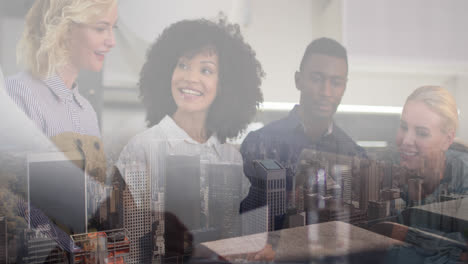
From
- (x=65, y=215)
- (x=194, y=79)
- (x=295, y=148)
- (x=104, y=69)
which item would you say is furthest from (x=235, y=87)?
(x=65, y=215)

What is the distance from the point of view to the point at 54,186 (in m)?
2.11

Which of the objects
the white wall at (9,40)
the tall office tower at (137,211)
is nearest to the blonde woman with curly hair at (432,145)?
the tall office tower at (137,211)

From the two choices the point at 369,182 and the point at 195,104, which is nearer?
the point at 195,104

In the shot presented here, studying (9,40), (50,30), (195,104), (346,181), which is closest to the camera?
(9,40)

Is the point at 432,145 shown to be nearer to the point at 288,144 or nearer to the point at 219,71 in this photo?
the point at 288,144

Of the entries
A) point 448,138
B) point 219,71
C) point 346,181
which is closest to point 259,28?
point 219,71

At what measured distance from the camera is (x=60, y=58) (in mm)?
2127

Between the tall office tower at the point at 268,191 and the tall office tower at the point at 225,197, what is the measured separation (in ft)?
0.34

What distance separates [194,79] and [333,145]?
1.31m

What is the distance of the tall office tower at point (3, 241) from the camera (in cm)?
204

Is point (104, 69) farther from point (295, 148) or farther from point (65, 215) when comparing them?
point (295, 148)

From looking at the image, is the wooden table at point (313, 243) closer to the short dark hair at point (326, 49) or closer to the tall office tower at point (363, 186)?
the tall office tower at point (363, 186)

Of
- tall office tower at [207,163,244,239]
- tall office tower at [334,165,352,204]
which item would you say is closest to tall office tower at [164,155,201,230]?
tall office tower at [207,163,244,239]

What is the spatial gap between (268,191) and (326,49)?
1.23 meters
